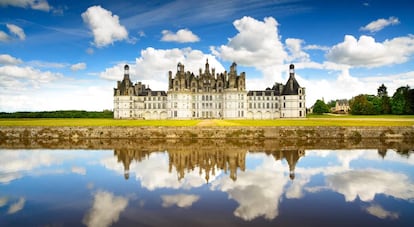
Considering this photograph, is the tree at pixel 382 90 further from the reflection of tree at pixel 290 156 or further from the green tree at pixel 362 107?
the reflection of tree at pixel 290 156

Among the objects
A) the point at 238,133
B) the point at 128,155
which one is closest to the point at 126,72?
the point at 238,133

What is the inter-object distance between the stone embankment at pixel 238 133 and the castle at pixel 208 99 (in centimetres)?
3410

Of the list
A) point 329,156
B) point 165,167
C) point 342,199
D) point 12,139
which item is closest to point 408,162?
point 329,156

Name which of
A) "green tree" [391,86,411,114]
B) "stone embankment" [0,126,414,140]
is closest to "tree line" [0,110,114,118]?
"stone embankment" [0,126,414,140]

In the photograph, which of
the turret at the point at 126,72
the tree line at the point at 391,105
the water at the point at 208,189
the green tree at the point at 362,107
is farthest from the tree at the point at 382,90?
the water at the point at 208,189

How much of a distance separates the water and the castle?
154 feet

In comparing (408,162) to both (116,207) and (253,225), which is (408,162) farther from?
(116,207)

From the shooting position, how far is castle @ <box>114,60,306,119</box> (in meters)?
68.8

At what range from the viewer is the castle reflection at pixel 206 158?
1681 cm

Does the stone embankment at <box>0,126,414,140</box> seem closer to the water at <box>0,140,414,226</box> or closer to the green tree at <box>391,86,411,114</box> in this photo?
the water at <box>0,140,414,226</box>

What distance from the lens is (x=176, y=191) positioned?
1264 centimetres

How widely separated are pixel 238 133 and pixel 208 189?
20.6 metres

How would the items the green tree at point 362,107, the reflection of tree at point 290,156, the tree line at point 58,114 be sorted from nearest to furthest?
the reflection of tree at point 290,156
the tree line at point 58,114
the green tree at point 362,107

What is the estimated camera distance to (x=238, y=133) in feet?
109
